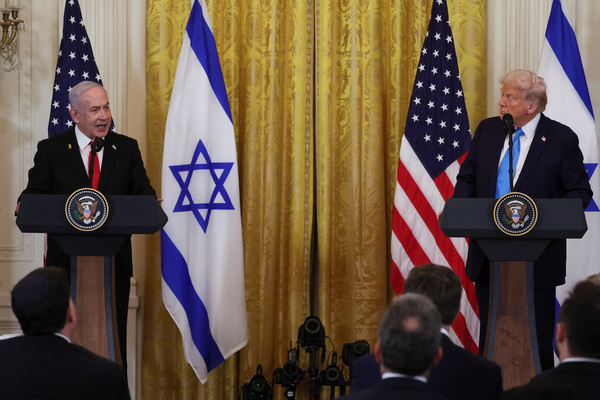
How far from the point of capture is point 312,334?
18.1ft

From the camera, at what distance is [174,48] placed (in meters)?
6.26

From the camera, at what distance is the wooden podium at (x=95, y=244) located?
409cm

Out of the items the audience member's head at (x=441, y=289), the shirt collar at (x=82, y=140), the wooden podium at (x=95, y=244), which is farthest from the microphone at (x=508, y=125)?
the shirt collar at (x=82, y=140)

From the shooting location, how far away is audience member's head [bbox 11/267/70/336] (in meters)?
2.57

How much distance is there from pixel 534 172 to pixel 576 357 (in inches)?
93.2

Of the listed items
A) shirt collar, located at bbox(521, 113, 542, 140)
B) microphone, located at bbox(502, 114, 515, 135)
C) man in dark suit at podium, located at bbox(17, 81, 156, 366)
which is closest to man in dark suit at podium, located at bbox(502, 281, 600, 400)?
microphone, located at bbox(502, 114, 515, 135)

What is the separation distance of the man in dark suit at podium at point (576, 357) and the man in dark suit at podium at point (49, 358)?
113 cm

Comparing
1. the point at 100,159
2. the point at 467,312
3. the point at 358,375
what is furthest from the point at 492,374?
the point at 467,312

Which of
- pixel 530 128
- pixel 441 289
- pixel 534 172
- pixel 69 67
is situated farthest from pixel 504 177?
pixel 69 67

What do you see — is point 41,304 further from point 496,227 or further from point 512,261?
point 512,261

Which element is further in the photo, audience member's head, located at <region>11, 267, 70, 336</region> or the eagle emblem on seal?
the eagle emblem on seal

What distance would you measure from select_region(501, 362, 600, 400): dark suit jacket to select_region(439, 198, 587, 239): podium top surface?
5.42ft

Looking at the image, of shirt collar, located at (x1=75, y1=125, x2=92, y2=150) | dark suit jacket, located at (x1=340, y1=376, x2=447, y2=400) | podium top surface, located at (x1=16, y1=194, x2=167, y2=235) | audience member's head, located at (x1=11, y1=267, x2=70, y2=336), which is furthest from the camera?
shirt collar, located at (x1=75, y1=125, x2=92, y2=150)

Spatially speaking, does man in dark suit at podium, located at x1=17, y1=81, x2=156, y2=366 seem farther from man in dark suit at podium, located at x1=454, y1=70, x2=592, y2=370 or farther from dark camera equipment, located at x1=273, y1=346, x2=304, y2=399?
man in dark suit at podium, located at x1=454, y1=70, x2=592, y2=370
